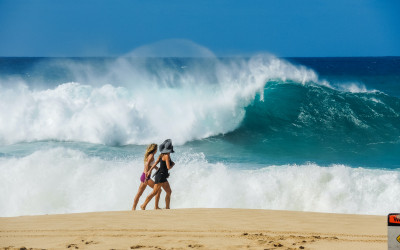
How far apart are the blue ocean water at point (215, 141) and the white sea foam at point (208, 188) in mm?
21

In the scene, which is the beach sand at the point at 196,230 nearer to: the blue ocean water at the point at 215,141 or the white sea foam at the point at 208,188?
the white sea foam at the point at 208,188

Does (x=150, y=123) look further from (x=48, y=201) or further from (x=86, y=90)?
(x=48, y=201)

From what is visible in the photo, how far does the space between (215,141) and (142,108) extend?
340 centimetres

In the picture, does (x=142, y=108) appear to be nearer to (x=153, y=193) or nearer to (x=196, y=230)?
(x=153, y=193)

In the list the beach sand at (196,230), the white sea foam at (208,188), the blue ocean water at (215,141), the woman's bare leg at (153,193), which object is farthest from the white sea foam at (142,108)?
the beach sand at (196,230)

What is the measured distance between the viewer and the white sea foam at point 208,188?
926 centimetres

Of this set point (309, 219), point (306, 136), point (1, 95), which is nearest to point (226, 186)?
point (309, 219)

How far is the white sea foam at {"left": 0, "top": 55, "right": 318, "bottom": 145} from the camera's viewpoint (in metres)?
15.6

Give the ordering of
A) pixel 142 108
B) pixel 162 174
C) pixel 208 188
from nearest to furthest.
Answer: pixel 162 174 → pixel 208 188 → pixel 142 108

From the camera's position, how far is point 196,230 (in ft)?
19.2

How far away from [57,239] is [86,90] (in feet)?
45.1

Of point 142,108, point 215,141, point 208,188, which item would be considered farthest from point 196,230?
point 142,108

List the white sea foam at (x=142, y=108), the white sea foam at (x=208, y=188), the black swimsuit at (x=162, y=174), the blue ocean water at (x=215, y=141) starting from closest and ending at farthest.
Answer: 1. the black swimsuit at (x=162, y=174)
2. the white sea foam at (x=208, y=188)
3. the blue ocean water at (x=215, y=141)
4. the white sea foam at (x=142, y=108)

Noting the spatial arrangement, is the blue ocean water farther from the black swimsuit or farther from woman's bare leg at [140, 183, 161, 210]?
the black swimsuit
